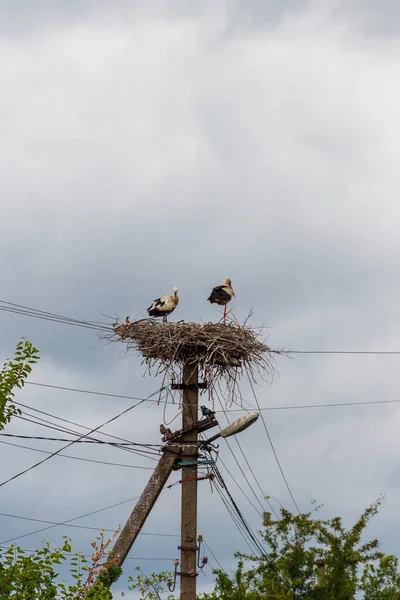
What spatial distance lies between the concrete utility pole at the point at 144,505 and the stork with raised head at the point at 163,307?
9.04 feet

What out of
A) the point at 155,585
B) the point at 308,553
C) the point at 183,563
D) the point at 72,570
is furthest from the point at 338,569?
the point at 72,570

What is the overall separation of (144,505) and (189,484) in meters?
0.83

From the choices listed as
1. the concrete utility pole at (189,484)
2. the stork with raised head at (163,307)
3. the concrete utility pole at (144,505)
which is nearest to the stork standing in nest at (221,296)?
the stork with raised head at (163,307)

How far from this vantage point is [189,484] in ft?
54.3

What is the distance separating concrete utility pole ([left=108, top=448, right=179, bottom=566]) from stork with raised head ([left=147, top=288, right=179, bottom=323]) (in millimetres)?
2756

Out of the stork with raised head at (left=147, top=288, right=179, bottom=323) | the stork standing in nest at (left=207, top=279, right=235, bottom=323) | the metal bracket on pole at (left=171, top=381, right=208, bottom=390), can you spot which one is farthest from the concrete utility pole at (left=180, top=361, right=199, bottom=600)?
the stork standing in nest at (left=207, top=279, right=235, bottom=323)

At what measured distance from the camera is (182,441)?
55.1 feet

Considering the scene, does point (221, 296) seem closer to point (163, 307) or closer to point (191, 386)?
point (163, 307)

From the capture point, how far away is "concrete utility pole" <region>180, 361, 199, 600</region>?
16.1 meters

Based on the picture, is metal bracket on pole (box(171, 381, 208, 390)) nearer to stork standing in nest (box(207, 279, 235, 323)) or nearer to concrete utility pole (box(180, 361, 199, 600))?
concrete utility pole (box(180, 361, 199, 600))

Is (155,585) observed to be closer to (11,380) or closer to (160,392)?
(160,392)

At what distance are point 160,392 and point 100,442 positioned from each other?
5.04 feet

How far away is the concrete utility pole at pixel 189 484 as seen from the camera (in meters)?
16.1

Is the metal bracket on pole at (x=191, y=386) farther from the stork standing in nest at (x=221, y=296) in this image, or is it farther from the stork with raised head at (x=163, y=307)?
the stork standing in nest at (x=221, y=296)
